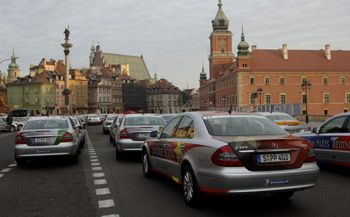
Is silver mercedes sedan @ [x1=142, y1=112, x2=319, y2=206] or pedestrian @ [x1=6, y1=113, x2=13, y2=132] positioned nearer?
silver mercedes sedan @ [x1=142, y1=112, x2=319, y2=206]

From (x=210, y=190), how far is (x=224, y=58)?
103766 millimetres

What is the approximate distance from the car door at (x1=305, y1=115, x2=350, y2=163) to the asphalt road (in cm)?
41

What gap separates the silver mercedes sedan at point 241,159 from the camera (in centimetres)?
532

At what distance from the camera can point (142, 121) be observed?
13.0 m

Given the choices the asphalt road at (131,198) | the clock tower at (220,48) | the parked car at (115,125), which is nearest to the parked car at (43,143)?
the asphalt road at (131,198)

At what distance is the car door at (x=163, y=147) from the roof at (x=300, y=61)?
76.5m

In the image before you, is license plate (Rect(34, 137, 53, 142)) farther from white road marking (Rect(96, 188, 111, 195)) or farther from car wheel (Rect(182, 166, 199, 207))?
car wheel (Rect(182, 166, 199, 207))

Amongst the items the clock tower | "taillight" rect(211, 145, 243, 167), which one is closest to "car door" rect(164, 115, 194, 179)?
"taillight" rect(211, 145, 243, 167)

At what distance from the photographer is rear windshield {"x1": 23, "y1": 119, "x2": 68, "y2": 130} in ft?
37.6

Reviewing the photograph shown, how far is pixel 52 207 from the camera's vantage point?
248 inches

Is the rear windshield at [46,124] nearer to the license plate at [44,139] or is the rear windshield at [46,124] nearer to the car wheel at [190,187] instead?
the license plate at [44,139]

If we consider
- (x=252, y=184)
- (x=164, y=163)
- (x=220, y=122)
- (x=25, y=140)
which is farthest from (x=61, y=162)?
(x=252, y=184)

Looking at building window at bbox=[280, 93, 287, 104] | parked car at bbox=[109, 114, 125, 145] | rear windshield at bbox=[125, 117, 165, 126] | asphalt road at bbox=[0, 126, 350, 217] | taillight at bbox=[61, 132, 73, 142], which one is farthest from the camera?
building window at bbox=[280, 93, 287, 104]

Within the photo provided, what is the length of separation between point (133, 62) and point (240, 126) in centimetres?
15289
